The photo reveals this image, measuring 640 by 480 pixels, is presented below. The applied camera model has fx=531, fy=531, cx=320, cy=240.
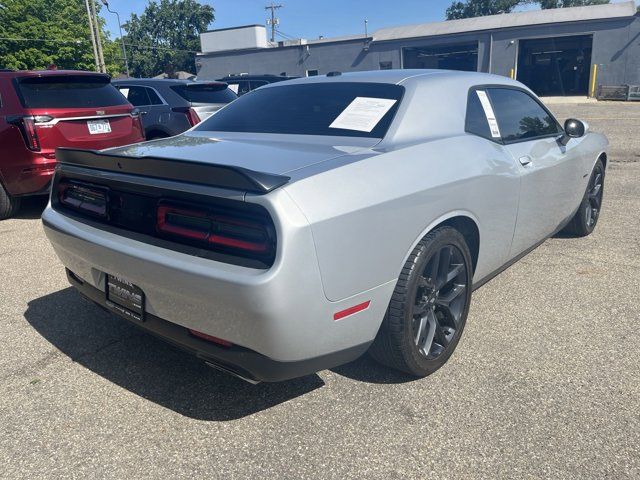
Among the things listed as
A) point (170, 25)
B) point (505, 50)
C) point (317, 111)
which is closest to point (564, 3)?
point (505, 50)

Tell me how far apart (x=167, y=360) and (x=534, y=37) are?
36.5 meters

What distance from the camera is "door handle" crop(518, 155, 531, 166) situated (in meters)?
3.27

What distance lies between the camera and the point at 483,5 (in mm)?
75125

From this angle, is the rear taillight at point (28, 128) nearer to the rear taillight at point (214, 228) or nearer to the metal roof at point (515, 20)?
the rear taillight at point (214, 228)

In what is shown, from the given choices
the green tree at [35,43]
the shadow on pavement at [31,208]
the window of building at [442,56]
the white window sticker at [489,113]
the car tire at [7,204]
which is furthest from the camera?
the green tree at [35,43]

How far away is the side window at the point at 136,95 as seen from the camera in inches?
324

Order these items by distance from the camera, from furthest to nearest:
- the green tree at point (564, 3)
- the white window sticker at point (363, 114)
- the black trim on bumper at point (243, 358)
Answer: the green tree at point (564, 3) < the white window sticker at point (363, 114) < the black trim on bumper at point (243, 358)

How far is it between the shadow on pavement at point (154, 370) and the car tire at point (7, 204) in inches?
120

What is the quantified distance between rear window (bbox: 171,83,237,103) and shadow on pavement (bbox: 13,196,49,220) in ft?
8.71

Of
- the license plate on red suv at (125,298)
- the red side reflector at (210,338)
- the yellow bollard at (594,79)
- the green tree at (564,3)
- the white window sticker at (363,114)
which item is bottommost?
the yellow bollard at (594,79)

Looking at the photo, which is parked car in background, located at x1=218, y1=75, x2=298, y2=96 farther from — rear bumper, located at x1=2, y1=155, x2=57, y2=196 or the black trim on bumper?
the black trim on bumper

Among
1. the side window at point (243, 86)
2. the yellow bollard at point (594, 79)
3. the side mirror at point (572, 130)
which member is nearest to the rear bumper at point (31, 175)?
the side mirror at point (572, 130)

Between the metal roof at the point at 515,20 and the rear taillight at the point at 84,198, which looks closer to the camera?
the rear taillight at the point at 84,198

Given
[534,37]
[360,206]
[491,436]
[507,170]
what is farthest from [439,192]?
[534,37]
